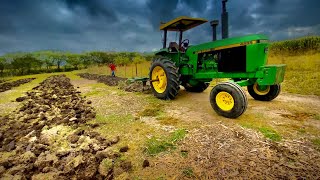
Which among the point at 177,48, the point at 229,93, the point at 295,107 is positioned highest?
the point at 177,48

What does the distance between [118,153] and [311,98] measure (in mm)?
6868

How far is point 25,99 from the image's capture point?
9.59 meters

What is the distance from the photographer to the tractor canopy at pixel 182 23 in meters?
7.44

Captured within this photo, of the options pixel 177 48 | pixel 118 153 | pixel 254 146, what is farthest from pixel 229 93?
pixel 177 48

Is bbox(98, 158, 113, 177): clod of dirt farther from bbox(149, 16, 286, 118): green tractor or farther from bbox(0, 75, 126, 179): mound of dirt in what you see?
bbox(149, 16, 286, 118): green tractor

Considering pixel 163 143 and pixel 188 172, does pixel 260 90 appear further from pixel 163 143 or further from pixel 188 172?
pixel 188 172

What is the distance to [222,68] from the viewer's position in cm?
645

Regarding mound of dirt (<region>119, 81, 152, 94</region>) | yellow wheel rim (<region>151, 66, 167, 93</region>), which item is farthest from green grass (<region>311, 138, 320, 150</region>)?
mound of dirt (<region>119, 81, 152, 94</region>)

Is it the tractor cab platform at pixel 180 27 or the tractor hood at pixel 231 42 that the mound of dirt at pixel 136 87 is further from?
the tractor hood at pixel 231 42

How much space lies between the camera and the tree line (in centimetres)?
4516

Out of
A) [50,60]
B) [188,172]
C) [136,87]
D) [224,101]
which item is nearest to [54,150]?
[188,172]

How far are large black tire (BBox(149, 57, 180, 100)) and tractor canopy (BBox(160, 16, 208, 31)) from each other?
4.08ft

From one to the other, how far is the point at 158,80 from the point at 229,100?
3520 millimetres

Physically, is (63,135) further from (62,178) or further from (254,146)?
(254,146)
